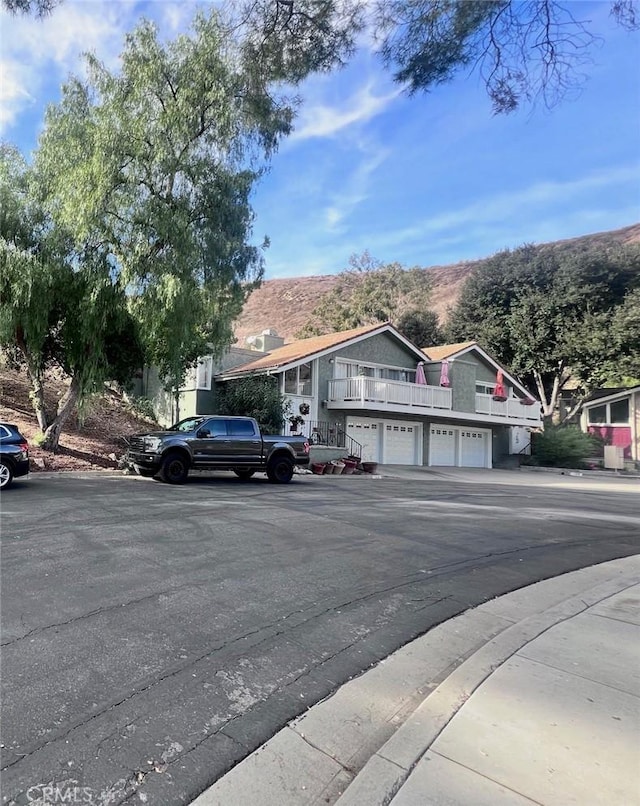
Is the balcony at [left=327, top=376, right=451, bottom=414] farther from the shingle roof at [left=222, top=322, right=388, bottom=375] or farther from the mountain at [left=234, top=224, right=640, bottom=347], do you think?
the mountain at [left=234, top=224, right=640, bottom=347]

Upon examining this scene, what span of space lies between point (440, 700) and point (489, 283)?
135 feet

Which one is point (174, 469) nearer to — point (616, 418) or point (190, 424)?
point (190, 424)

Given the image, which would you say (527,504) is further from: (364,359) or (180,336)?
(364,359)

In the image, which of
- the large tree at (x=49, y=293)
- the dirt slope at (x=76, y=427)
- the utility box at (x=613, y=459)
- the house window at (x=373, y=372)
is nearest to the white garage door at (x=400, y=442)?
the house window at (x=373, y=372)

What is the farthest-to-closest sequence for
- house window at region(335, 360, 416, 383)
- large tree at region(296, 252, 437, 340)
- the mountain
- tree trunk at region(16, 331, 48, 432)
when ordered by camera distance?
the mountain, large tree at region(296, 252, 437, 340), house window at region(335, 360, 416, 383), tree trunk at region(16, 331, 48, 432)

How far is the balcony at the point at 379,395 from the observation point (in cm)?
2419

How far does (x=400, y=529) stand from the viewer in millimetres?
8961

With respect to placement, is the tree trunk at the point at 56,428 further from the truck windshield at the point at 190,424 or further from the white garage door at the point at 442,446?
the white garage door at the point at 442,446

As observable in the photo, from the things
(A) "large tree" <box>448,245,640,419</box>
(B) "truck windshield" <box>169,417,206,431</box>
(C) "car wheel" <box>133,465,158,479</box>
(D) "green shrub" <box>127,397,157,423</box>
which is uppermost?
(A) "large tree" <box>448,245,640,419</box>

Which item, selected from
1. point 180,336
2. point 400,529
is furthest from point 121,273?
point 400,529

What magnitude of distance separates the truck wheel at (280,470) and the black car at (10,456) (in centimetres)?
639

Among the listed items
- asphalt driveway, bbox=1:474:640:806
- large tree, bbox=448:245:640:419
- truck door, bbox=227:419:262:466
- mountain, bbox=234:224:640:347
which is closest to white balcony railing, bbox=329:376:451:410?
truck door, bbox=227:419:262:466

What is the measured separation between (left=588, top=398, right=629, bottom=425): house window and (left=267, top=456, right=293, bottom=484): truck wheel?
1144 inches

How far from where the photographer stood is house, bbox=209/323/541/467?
24.5m
